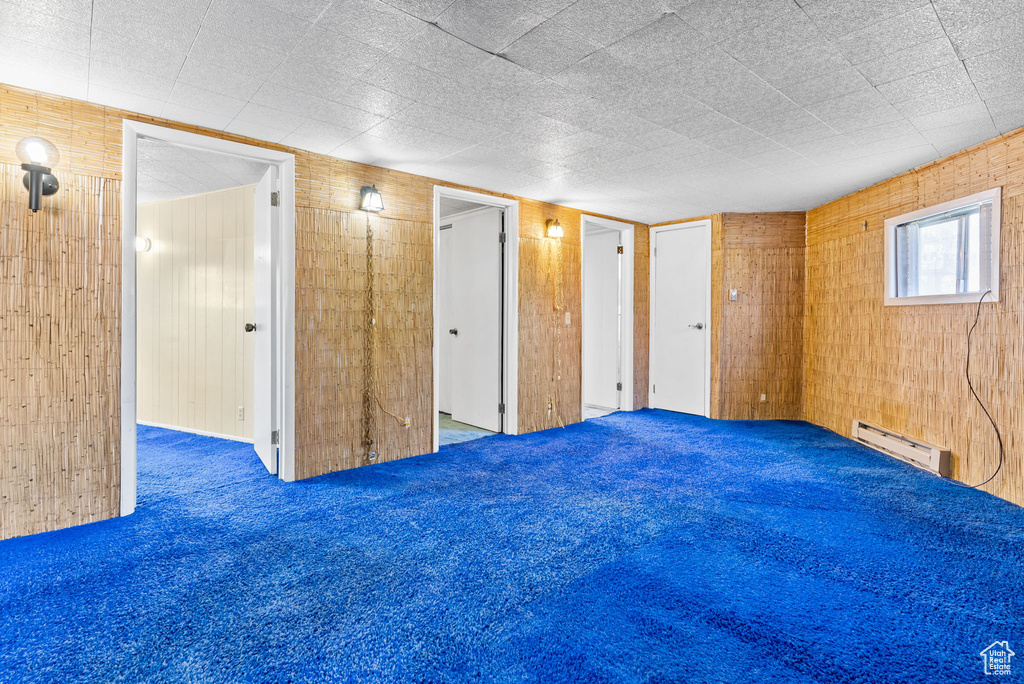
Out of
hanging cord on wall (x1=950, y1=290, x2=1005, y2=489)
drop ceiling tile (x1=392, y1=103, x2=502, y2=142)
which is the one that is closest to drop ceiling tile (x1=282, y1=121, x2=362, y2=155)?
drop ceiling tile (x1=392, y1=103, x2=502, y2=142)

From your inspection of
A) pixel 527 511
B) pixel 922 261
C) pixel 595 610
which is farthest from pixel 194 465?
pixel 922 261

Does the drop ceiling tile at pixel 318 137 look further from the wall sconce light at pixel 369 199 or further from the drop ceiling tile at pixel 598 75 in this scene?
the drop ceiling tile at pixel 598 75

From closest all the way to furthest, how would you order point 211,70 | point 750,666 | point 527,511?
1. point 750,666
2. point 211,70
3. point 527,511

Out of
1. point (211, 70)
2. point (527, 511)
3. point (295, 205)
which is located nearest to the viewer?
point (211, 70)

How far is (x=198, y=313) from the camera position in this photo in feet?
15.1

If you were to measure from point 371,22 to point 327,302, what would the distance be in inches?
77.5

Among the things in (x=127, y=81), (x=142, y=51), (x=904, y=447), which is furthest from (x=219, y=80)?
(x=904, y=447)

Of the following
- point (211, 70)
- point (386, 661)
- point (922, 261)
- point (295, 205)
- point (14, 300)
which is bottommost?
point (386, 661)

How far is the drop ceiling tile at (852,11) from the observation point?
178 centimetres

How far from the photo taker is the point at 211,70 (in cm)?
227

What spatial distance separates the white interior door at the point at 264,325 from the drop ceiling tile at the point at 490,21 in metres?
1.99

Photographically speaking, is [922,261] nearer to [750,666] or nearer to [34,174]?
[750,666]

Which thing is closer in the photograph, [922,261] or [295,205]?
[295,205]

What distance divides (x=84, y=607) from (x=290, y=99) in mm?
2391
